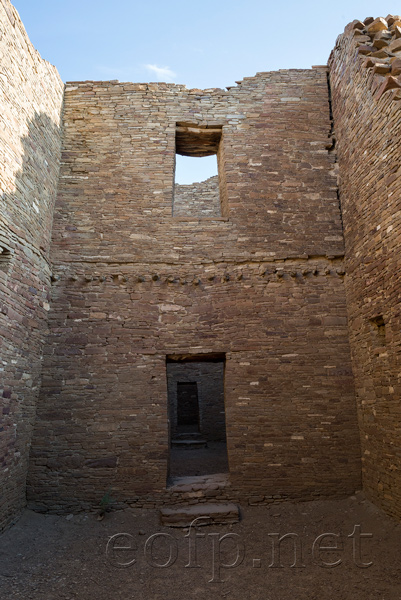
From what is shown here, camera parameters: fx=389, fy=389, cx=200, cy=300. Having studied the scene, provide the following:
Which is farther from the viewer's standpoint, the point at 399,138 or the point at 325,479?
the point at 325,479

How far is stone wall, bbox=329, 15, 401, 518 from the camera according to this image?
5535 mm

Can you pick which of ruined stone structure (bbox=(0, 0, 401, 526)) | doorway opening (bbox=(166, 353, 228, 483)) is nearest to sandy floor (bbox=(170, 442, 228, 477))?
doorway opening (bbox=(166, 353, 228, 483))

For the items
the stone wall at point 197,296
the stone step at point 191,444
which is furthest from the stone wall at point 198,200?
the stone step at point 191,444

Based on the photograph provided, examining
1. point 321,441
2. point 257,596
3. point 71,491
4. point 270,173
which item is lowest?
point 257,596

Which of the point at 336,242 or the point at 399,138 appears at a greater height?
the point at 399,138

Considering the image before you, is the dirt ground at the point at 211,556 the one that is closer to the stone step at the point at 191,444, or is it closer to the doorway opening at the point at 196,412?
the doorway opening at the point at 196,412

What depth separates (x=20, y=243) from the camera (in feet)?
19.4

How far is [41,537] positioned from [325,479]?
4.28 m

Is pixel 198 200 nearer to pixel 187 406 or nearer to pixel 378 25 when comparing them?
pixel 378 25

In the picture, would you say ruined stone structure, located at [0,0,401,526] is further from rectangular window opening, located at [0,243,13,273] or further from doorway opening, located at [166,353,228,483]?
doorway opening, located at [166,353,228,483]

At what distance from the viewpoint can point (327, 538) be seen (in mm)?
5199

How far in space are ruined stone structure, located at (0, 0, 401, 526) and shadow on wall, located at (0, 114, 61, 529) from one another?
0.12 feet

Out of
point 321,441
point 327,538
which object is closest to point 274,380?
→ point 321,441

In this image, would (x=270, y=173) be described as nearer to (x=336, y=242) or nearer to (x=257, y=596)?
(x=336, y=242)
